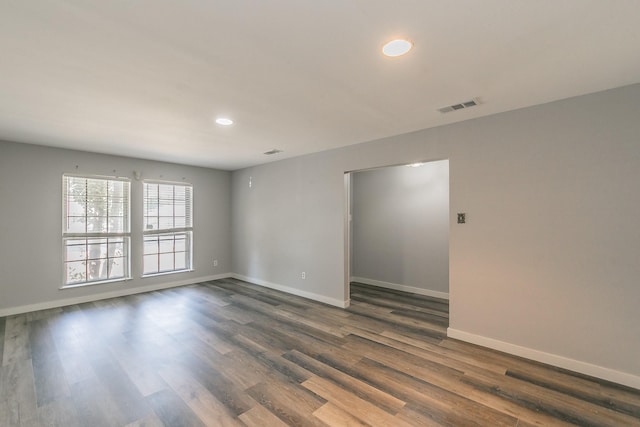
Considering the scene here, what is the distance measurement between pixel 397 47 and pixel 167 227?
558 centimetres

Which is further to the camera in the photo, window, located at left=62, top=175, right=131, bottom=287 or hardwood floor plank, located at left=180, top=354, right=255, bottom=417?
window, located at left=62, top=175, right=131, bottom=287

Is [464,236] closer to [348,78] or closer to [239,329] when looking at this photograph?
[348,78]

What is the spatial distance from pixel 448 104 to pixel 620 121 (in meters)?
1.40

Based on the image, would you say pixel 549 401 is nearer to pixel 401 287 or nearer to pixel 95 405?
pixel 401 287

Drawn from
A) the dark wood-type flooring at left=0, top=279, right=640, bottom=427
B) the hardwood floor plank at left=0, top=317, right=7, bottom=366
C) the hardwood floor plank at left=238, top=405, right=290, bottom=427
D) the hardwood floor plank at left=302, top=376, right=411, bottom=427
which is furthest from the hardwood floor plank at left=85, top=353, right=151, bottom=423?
the hardwood floor plank at left=302, top=376, right=411, bottom=427

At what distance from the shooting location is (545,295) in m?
2.67

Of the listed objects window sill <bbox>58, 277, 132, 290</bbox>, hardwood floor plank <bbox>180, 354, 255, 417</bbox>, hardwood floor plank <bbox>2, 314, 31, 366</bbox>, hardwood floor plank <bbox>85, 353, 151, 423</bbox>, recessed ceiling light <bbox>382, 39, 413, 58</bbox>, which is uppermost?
recessed ceiling light <bbox>382, 39, 413, 58</bbox>

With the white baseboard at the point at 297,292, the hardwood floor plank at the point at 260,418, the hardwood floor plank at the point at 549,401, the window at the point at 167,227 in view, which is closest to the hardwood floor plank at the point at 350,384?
the hardwood floor plank at the point at 260,418

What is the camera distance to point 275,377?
2.46m

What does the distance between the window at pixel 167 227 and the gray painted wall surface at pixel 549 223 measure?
14.7 ft

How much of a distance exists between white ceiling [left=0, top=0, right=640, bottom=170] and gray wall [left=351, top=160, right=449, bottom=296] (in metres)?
2.00

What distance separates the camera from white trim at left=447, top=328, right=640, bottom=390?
7.61ft

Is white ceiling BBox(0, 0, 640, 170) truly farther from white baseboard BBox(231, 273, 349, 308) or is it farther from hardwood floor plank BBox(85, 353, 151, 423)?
white baseboard BBox(231, 273, 349, 308)

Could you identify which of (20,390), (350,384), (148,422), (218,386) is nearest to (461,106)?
(350,384)
